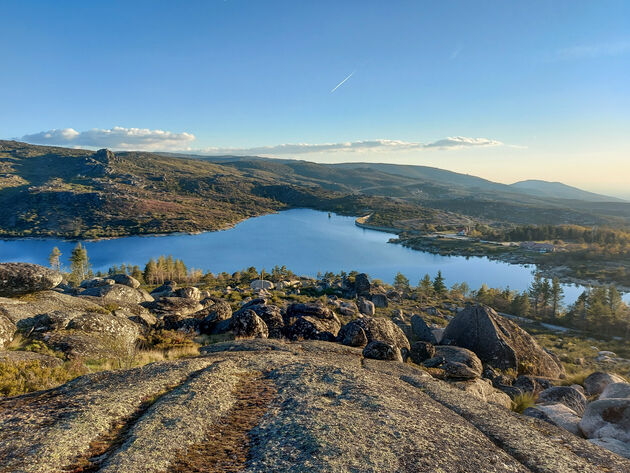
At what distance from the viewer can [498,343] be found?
71.7 ft

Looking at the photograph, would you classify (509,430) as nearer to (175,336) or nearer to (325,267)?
(175,336)

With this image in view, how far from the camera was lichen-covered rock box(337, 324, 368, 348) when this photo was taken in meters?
18.5

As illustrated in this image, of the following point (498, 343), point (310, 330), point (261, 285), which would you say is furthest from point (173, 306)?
point (261, 285)

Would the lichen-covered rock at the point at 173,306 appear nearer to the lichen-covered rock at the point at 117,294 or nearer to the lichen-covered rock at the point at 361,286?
the lichen-covered rock at the point at 117,294

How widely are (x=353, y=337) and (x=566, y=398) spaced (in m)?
10.2

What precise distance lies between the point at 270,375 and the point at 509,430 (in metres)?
7.10

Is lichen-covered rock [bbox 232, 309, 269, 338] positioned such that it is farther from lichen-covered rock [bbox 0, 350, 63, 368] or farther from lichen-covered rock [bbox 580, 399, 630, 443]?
lichen-covered rock [bbox 580, 399, 630, 443]

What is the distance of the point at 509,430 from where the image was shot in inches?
340

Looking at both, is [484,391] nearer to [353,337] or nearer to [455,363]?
[455,363]

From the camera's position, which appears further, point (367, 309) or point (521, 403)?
point (367, 309)

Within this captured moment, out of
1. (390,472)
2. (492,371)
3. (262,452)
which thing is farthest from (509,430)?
(492,371)

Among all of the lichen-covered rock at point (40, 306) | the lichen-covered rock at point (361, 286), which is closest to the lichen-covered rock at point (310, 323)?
the lichen-covered rock at point (40, 306)

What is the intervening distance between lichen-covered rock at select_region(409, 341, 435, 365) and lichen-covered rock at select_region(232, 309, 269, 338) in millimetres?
8809

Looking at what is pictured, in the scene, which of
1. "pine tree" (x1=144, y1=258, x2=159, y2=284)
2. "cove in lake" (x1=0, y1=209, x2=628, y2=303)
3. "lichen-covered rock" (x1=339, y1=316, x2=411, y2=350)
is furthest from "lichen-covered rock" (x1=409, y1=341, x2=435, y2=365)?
"cove in lake" (x1=0, y1=209, x2=628, y2=303)
